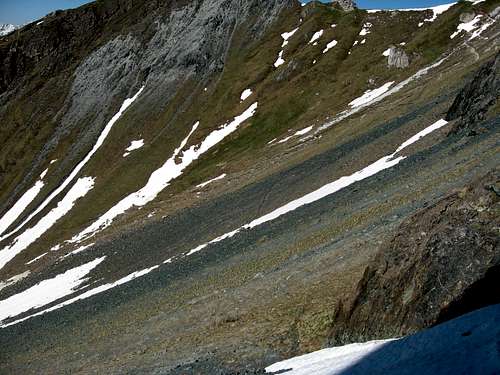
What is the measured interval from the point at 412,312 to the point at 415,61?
282ft

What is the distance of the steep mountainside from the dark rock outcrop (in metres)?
0.17

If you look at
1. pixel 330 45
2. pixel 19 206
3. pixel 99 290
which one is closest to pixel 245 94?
pixel 330 45

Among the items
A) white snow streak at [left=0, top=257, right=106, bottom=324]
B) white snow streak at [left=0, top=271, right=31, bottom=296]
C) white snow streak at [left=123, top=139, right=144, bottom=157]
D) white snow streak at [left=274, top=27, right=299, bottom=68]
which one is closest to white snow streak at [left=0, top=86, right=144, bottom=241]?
white snow streak at [left=123, top=139, right=144, bottom=157]

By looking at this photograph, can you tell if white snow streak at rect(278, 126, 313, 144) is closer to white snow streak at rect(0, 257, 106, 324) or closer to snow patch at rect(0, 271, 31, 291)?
white snow streak at rect(0, 257, 106, 324)

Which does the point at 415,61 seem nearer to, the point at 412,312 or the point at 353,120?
the point at 353,120

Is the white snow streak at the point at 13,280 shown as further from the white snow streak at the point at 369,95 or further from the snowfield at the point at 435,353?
the snowfield at the point at 435,353

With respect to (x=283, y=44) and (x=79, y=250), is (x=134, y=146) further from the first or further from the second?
(x=79, y=250)

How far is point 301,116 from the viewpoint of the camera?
9856 cm

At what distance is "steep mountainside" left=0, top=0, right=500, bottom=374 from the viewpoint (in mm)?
17312

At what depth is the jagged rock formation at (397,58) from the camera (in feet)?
305

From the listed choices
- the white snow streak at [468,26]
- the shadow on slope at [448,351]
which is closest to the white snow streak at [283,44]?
the white snow streak at [468,26]

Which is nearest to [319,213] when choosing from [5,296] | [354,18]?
[5,296]

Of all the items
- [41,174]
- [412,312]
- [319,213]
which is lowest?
[319,213]

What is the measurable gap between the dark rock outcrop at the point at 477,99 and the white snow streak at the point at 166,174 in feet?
197
